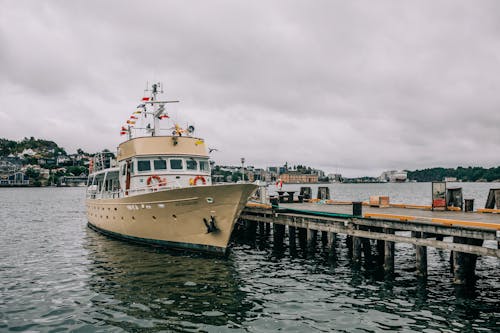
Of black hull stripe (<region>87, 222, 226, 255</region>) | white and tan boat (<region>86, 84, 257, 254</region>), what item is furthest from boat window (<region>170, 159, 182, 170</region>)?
black hull stripe (<region>87, 222, 226, 255</region>)

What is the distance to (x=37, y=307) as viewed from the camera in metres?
11.6

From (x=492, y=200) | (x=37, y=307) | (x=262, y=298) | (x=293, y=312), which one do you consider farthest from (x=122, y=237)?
(x=492, y=200)

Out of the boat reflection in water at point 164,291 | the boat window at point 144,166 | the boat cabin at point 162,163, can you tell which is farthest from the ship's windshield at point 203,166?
the boat reflection in water at point 164,291

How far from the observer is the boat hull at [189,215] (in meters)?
16.9

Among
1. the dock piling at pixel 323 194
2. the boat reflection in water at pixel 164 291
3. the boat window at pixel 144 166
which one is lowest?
the boat reflection in water at pixel 164 291

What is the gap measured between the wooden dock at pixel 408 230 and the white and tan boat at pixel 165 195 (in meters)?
3.91

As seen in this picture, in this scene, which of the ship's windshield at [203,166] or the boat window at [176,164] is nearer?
the boat window at [176,164]

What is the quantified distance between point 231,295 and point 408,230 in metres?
7.24

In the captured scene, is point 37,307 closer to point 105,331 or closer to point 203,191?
point 105,331

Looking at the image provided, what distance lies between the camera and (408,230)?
14.6 metres

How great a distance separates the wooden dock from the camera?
12562mm

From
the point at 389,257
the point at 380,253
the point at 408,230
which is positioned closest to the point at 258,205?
the point at 380,253

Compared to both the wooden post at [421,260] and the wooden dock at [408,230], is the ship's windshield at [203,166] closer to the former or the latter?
the wooden dock at [408,230]

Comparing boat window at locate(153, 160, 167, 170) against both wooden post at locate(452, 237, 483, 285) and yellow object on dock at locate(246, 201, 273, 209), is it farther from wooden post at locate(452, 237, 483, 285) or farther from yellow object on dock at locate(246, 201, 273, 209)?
wooden post at locate(452, 237, 483, 285)
